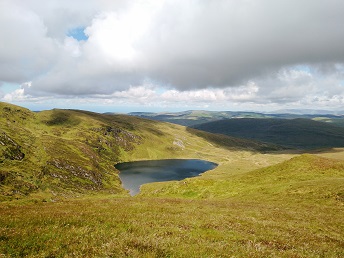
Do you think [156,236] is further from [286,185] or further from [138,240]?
[286,185]

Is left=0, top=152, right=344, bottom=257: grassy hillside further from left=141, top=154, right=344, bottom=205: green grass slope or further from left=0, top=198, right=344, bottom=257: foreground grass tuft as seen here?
left=141, top=154, right=344, bottom=205: green grass slope

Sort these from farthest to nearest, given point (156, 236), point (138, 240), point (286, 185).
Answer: point (286, 185), point (156, 236), point (138, 240)

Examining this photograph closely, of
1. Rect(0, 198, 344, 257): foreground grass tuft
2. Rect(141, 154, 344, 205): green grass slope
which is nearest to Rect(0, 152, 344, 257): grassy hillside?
Rect(0, 198, 344, 257): foreground grass tuft

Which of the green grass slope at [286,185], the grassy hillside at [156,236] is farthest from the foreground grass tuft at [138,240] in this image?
the green grass slope at [286,185]

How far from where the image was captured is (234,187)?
202 feet

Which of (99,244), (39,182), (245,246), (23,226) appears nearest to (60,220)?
(23,226)

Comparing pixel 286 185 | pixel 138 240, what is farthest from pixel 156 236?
pixel 286 185

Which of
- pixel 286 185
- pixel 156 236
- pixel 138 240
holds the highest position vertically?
pixel 138 240

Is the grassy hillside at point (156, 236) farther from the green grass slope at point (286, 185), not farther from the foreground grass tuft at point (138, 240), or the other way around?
the green grass slope at point (286, 185)

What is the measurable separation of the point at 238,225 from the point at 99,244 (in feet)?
43.1

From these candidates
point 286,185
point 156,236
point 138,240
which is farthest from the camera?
point 286,185

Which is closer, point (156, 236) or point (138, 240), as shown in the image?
point (138, 240)

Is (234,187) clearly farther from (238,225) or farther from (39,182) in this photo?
(39,182)

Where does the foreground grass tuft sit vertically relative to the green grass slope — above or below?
above
